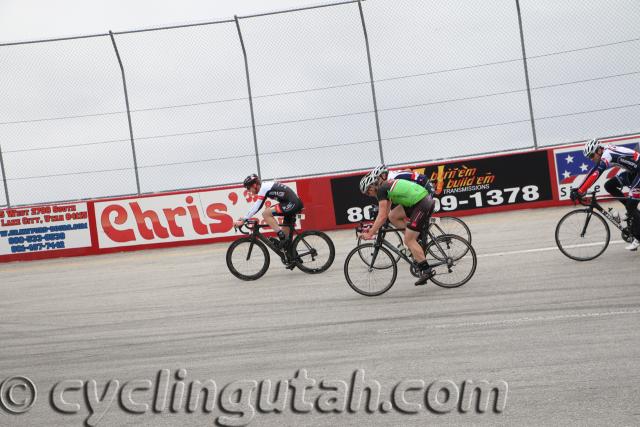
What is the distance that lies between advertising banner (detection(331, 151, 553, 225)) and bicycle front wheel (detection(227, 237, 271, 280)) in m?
7.53

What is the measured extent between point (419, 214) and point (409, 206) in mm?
230

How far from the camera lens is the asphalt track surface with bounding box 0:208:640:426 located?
6309mm

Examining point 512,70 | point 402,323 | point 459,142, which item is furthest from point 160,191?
point 402,323

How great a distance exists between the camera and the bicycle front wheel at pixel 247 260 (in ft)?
46.7

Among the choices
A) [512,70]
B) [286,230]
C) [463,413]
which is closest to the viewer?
[463,413]

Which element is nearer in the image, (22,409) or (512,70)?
(22,409)

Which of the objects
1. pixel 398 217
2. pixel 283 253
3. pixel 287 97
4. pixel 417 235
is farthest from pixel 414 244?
pixel 287 97

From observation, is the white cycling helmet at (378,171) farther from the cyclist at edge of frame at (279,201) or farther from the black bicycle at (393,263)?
the cyclist at edge of frame at (279,201)

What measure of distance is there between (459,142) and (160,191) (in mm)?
7059

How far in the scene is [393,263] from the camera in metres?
11.2

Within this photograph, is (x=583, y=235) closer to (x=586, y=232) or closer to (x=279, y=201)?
(x=586, y=232)

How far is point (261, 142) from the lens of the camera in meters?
21.2

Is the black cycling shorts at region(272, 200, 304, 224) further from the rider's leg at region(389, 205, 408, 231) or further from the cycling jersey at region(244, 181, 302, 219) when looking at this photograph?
the rider's leg at region(389, 205, 408, 231)

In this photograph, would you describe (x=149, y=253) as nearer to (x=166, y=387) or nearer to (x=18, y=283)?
(x=18, y=283)
